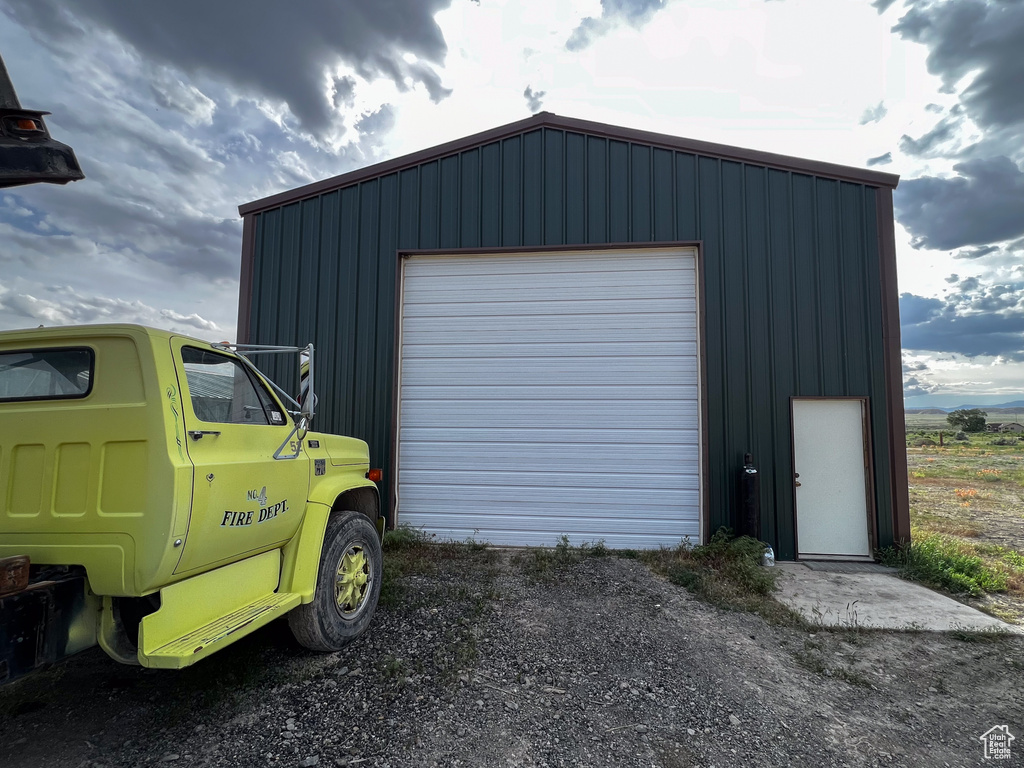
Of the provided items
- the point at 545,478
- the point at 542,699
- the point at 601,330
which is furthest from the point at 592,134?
the point at 542,699

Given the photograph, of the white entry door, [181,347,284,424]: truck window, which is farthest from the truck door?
the white entry door

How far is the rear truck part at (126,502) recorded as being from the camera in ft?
8.24

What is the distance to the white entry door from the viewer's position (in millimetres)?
7008

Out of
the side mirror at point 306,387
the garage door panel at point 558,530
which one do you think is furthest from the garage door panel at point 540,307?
the side mirror at point 306,387

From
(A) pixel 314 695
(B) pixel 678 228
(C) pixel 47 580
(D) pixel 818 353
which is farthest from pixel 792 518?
(C) pixel 47 580

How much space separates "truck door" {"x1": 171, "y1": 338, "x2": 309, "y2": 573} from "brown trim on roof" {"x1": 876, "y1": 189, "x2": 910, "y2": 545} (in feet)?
24.8

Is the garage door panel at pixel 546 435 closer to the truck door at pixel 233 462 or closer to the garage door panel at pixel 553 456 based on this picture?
the garage door panel at pixel 553 456

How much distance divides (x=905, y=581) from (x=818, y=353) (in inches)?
121

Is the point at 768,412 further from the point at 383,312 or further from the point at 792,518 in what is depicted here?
the point at 383,312

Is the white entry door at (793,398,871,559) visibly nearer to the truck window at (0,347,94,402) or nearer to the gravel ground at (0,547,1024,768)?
the gravel ground at (0,547,1024,768)

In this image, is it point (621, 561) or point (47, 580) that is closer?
point (47, 580)

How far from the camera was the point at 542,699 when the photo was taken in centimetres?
336

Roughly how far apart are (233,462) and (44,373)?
119cm

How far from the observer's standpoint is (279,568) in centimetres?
354
